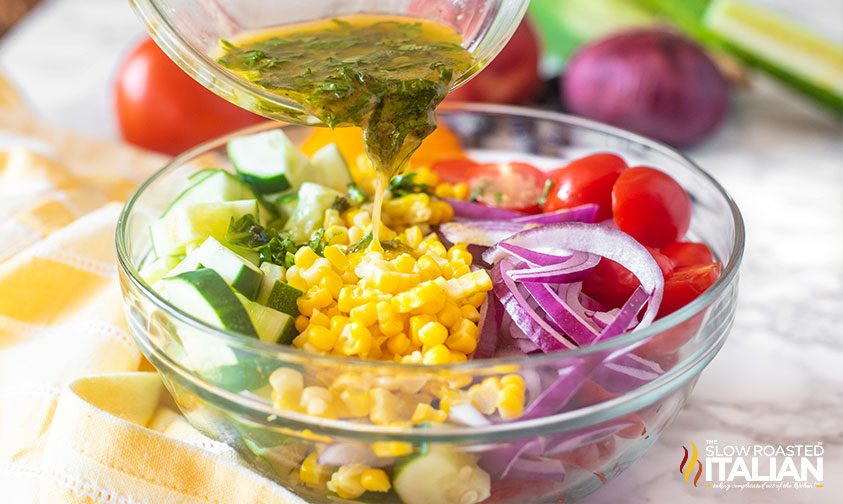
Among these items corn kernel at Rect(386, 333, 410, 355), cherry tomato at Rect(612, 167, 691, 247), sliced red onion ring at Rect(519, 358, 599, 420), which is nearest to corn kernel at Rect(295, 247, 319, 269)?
corn kernel at Rect(386, 333, 410, 355)

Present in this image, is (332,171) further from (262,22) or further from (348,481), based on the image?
(348,481)

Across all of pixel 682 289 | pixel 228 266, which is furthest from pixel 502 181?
pixel 228 266

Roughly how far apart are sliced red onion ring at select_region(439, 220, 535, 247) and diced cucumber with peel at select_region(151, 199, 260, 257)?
0.47m

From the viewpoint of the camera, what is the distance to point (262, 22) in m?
2.14

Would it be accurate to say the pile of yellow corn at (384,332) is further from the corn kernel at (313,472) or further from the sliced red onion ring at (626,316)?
the sliced red onion ring at (626,316)

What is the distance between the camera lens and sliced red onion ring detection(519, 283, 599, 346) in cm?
180

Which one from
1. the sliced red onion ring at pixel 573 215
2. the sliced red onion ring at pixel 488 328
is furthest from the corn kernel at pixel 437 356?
the sliced red onion ring at pixel 573 215

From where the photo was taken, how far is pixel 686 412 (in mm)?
2271

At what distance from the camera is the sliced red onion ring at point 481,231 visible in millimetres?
2127

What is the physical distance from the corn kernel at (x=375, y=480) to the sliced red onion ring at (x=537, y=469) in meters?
0.22

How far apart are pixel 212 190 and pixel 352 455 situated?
881 millimetres

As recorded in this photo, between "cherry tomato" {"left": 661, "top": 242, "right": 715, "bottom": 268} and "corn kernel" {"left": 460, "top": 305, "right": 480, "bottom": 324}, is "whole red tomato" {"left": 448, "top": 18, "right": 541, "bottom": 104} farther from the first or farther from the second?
"corn kernel" {"left": 460, "top": 305, "right": 480, "bottom": 324}

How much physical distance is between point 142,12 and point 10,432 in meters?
0.96

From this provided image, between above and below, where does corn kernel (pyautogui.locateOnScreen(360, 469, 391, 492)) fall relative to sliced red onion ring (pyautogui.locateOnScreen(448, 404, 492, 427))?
below
